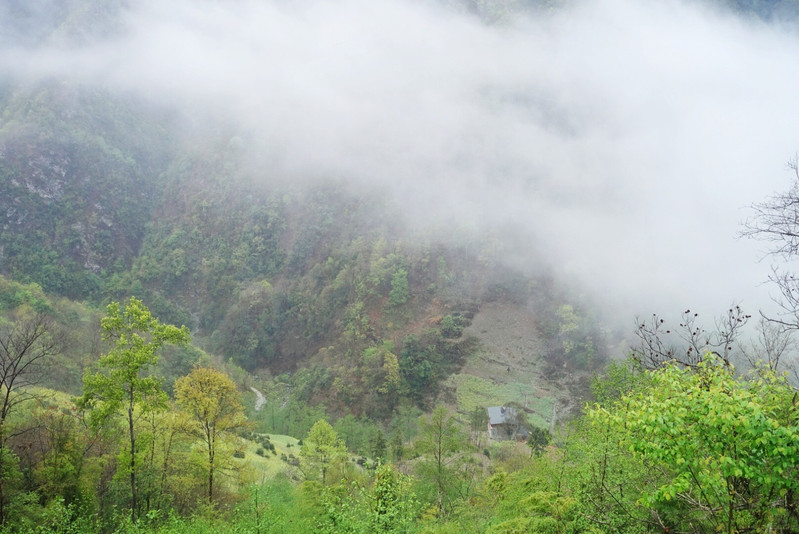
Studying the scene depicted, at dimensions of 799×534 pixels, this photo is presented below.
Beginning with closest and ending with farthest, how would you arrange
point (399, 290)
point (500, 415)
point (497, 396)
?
point (500, 415)
point (497, 396)
point (399, 290)

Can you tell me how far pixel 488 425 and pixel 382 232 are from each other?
75.8 metres

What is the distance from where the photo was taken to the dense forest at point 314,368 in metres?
11.5

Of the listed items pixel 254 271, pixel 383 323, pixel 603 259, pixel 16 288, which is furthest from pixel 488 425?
pixel 254 271

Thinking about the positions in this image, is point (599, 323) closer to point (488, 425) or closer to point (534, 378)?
point (534, 378)

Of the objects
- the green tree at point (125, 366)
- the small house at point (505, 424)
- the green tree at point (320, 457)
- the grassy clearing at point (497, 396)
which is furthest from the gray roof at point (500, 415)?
the green tree at point (125, 366)

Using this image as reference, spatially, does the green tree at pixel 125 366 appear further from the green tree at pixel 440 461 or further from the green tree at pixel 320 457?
the green tree at pixel 440 461

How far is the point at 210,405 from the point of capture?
27688mm

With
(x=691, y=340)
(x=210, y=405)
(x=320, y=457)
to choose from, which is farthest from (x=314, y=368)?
(x=691, y=340)

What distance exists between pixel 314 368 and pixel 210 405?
86602 mm

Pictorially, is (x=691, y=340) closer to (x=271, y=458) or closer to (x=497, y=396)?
(x=271, y=458)

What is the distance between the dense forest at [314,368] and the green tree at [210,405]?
0.14 metres

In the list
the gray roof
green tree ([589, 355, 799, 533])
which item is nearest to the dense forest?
green tree ([589, 355, 799, 533])

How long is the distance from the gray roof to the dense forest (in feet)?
2.29

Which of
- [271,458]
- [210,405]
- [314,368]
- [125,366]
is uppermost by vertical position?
[125,366]
